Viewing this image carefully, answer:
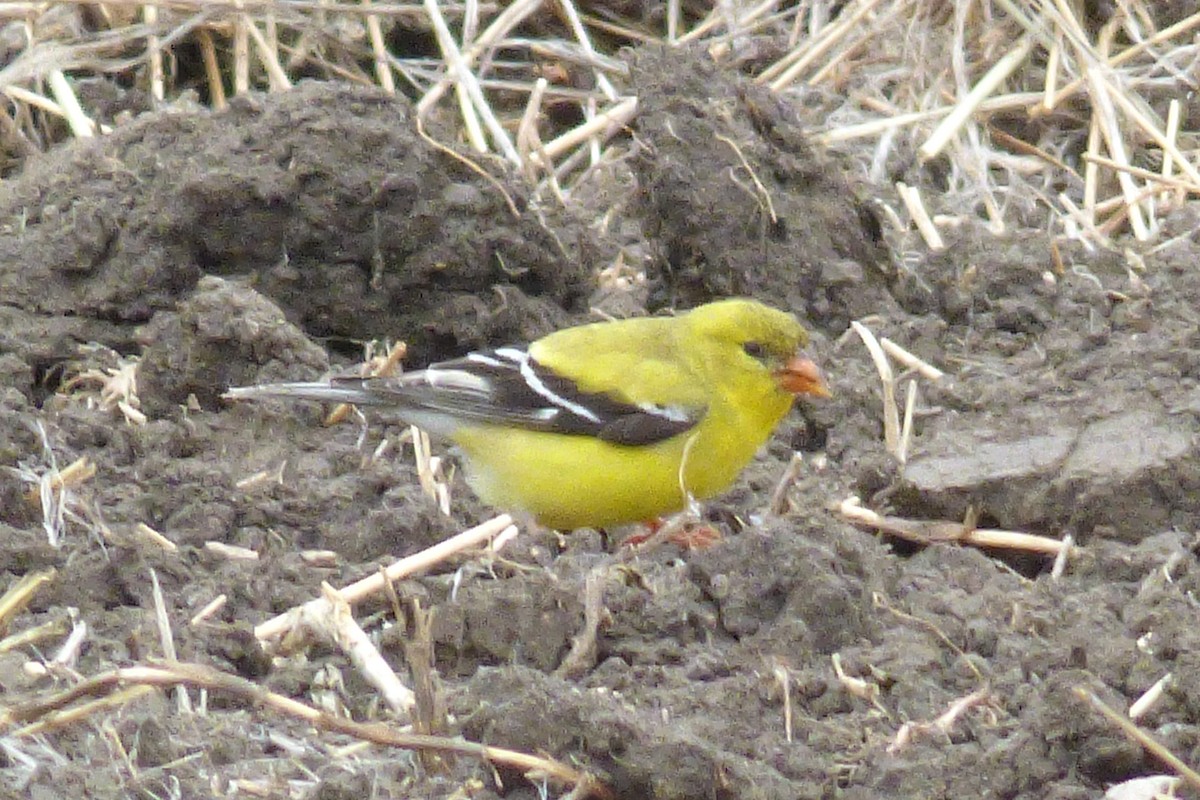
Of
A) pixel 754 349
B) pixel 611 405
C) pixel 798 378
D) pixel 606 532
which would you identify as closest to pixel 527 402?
pixel 611 405

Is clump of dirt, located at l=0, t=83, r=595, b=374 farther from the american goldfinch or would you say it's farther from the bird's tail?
the bird's tail

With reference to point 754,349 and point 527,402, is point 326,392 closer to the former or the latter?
point 527,402

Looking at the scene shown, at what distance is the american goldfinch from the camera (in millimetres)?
5816

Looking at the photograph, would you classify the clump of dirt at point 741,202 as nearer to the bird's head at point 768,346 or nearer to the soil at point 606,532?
the soil at point 606,532

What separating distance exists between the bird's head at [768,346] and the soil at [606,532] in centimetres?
31

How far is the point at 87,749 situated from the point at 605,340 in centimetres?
252

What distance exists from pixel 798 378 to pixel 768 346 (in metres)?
0.13

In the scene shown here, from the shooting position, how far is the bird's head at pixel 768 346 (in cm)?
599

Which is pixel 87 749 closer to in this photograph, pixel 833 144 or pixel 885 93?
pixel 833 144

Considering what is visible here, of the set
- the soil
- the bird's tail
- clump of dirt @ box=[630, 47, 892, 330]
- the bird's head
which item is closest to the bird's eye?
the bird's head

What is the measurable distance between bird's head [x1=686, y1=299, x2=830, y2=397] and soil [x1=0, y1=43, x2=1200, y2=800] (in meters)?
0.31

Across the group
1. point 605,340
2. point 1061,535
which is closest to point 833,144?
→ point 605,340

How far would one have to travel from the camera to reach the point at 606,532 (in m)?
6.21

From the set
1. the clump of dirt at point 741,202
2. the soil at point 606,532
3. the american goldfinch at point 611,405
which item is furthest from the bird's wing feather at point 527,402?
the clump of dirt at point 741,202
